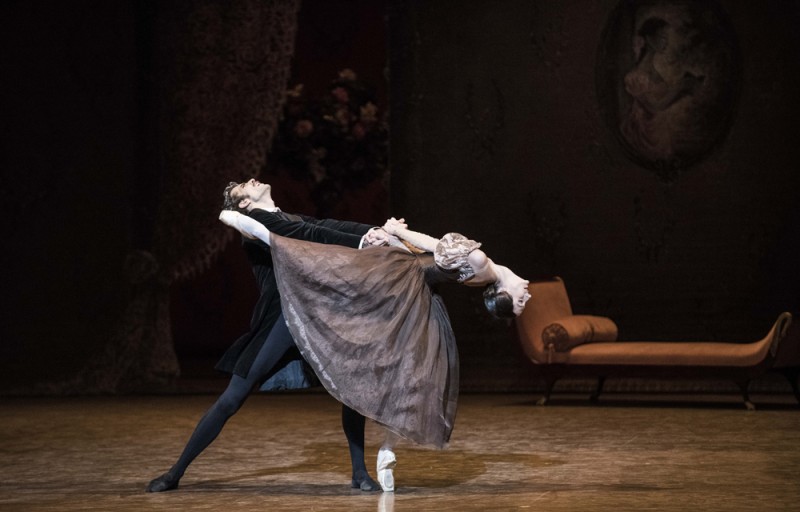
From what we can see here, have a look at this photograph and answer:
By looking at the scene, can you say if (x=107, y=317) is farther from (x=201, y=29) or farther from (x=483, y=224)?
Answer: (x=483, y=224)

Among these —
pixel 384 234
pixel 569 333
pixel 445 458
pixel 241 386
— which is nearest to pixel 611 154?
pixel 569 333

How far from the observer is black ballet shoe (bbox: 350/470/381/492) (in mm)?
4441

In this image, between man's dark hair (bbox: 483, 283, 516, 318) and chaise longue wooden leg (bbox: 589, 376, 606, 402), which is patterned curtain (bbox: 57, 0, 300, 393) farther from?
man's dark hair (bbox: 483, 283, 516, 318)

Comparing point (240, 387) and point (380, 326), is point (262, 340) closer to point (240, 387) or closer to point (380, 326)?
point (240, 387)

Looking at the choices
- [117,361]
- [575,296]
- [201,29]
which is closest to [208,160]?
[201,29]

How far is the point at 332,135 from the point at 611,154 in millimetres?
2000

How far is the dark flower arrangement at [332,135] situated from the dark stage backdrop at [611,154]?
1.77 ft

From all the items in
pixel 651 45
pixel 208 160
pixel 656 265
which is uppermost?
pixel 651 45

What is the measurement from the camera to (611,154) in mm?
8867

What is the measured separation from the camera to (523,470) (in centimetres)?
496

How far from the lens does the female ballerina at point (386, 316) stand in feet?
13.7

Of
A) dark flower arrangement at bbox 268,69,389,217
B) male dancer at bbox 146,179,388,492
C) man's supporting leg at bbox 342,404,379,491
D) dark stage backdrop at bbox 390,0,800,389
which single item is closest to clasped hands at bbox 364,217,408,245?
male dancer at bbox 146,179,388,492

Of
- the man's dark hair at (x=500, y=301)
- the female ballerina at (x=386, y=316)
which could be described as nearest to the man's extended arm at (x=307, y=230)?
the female ballerina at (x=386, y=316)

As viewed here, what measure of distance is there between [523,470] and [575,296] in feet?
13.2
